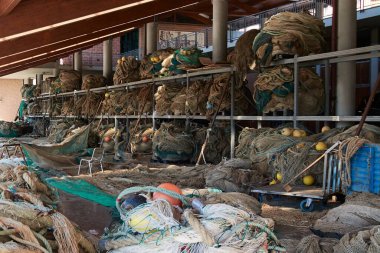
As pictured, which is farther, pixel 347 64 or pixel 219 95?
pixel 219 95

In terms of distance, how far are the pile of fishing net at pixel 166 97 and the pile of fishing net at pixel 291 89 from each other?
3.89 meters

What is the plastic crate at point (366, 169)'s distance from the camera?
506cm

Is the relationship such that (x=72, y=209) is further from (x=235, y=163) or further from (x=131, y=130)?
(x=131, y=130)

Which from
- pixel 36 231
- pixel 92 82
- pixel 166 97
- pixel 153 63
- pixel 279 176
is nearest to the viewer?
pixel 36 231

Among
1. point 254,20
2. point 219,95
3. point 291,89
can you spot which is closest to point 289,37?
point 291,89

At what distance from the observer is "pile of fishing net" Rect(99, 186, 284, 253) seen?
2396 millimetres

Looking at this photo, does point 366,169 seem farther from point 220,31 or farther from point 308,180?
point 220,31

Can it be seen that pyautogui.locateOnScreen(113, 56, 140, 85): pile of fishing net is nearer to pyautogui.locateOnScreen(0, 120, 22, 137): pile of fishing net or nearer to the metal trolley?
pyautogui.locateOnScreen(0, 120, 22, 137): pile of fishing net

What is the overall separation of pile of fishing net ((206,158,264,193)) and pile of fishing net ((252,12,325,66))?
6.77 ft

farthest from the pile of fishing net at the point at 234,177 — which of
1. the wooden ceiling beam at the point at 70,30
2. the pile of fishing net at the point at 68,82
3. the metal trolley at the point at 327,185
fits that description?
the pile of fishing net at the point at 68,82

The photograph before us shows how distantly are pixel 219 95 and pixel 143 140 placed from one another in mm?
3239

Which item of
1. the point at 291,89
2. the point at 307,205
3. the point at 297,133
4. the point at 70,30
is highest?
the point at 70,30

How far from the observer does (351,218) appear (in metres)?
4.05

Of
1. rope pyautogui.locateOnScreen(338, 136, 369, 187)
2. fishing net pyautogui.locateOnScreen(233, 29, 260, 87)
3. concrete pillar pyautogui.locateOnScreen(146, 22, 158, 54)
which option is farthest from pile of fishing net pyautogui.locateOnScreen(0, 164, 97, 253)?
concrete pillar pyautogui.locateOnScreen(146, 22, 158, 54)
